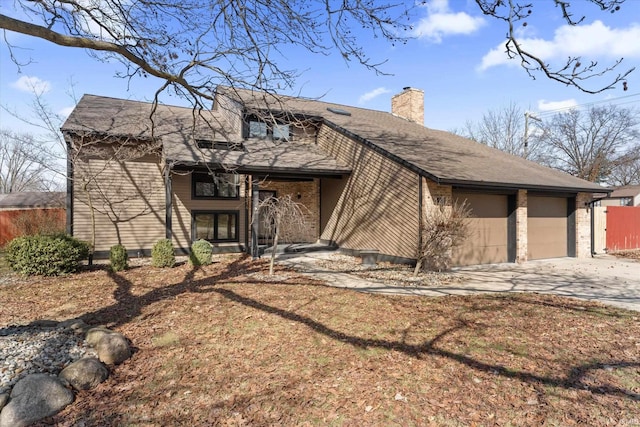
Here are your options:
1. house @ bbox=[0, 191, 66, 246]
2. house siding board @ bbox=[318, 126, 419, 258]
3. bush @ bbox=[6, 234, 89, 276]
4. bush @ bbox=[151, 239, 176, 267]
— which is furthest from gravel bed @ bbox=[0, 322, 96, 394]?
house @ bbox=[0, 191, 66, 246]

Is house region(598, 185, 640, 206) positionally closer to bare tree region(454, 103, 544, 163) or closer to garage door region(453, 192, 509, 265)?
bare tree region(454, 103, 544, 163)

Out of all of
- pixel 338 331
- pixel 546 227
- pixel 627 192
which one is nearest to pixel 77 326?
pixel 338 331

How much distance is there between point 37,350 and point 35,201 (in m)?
24.7

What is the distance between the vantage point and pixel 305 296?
6.85 meters

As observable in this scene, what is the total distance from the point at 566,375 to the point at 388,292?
150 inches

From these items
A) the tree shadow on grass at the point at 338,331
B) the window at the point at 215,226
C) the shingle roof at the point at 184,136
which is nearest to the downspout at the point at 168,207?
the window at the point at 215,226

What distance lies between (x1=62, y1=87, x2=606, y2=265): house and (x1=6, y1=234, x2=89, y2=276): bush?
2.02 metres

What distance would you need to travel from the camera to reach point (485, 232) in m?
11.1

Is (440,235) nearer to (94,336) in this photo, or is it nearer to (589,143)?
(94,336)

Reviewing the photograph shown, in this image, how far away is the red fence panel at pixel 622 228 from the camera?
1471cm

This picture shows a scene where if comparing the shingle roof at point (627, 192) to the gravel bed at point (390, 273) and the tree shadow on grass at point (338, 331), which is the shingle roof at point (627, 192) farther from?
the tree shadow on grass at point (338, 331)

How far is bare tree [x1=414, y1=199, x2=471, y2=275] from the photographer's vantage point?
875 cm

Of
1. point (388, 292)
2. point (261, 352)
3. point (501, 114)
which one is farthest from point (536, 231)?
point (501, 114)

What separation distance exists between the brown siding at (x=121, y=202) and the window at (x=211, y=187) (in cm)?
122
